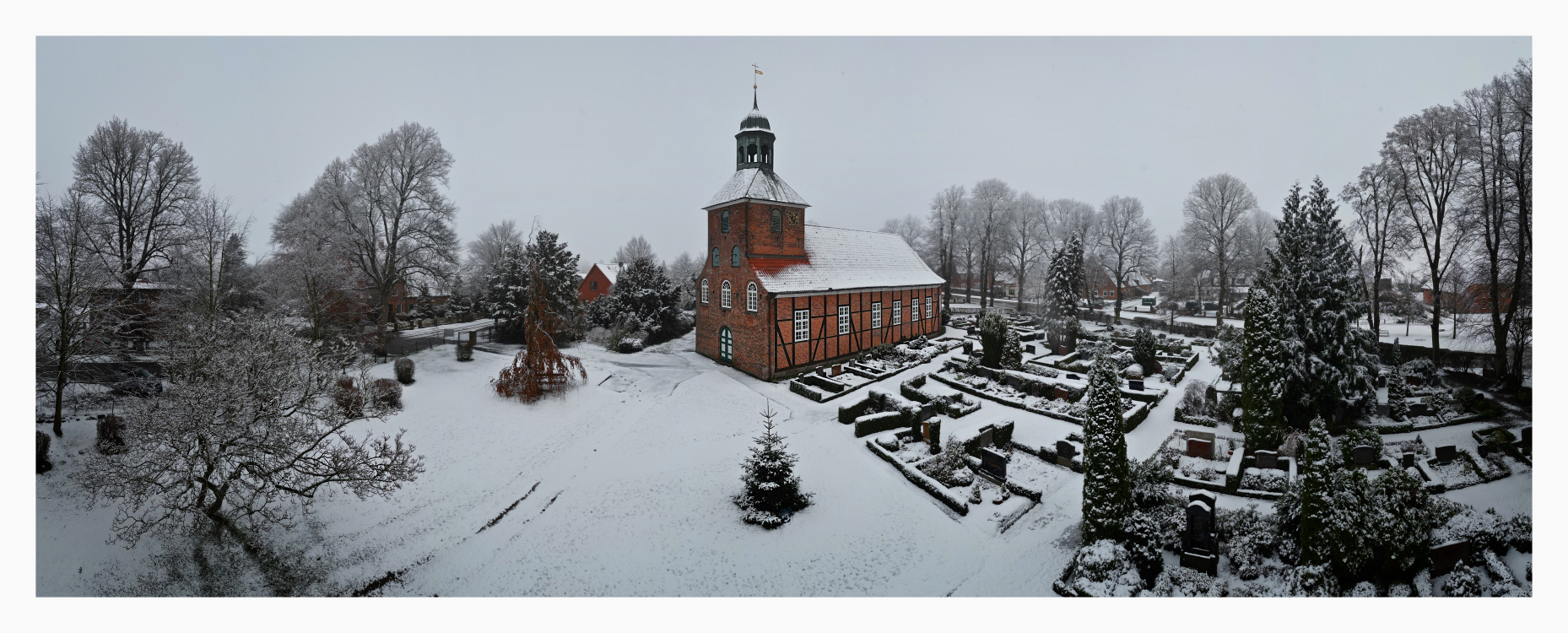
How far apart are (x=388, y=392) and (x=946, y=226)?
69.5ft

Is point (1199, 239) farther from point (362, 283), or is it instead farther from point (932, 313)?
point (362, 283)

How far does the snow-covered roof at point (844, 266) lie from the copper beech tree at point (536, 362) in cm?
535

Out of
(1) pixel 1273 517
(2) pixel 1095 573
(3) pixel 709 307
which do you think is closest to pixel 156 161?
(3) pixel 709 307

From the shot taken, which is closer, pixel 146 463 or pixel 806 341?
pixel 146 463

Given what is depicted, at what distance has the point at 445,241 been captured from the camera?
44.4 ft

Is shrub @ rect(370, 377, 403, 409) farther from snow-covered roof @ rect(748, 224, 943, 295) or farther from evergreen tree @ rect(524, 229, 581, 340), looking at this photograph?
snow-covered roof @ rect(748, 224, 943, 295)

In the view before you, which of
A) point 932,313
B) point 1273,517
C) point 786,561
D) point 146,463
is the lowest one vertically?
point 786,561

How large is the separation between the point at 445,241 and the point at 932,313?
16.6m

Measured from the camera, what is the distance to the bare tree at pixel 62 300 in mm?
6770

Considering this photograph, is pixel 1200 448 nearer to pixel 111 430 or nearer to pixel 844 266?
pixel 844 266

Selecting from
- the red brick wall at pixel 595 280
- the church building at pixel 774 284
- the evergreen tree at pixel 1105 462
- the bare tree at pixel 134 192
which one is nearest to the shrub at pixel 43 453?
the bare tree at pixel 134 192

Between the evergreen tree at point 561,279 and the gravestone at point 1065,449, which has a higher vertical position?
the evergreen tree at point 561,279

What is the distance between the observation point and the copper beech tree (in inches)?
430

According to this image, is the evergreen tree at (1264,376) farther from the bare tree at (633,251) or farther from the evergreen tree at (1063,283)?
the bare tree at (633,251)
